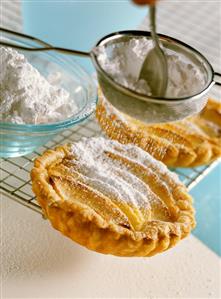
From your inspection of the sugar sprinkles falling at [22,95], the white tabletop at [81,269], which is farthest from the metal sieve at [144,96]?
the white tabletop at [81,269]

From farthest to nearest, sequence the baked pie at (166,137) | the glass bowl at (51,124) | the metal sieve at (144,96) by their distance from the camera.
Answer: the baked pie at (166,137)
the glass bowl at (51,124)
the metal sieve at (144,96)

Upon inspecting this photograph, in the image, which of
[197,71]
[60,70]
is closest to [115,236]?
[197,71]

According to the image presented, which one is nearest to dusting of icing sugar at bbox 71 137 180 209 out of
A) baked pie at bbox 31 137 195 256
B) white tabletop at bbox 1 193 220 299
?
baked pie at bbox 31 137 195 256

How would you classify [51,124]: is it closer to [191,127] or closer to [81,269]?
[81,269]

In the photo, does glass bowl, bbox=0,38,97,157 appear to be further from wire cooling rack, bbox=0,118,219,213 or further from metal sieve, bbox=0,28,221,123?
metal sieve, bbox=0,28,221,123

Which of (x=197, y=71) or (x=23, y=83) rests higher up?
(x=197, y=71)

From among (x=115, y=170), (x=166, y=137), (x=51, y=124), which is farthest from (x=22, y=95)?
(x=166, y=137)

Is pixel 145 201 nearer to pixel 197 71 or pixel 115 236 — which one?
pixel 115 236

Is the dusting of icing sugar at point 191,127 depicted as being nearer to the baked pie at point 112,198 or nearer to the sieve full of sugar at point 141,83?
the baked pie at point 112,198
